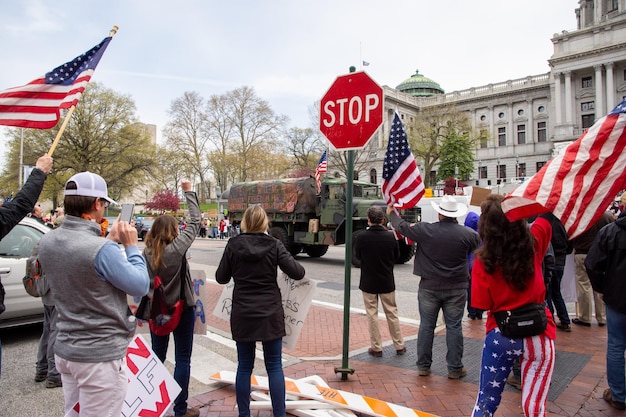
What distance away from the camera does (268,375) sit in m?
3.31

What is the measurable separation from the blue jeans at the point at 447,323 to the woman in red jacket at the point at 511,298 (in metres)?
1.60

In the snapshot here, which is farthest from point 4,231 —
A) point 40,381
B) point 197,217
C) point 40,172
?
point 40,381

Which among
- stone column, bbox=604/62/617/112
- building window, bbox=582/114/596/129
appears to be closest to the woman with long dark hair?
stone column, bbox=604/62/617/112

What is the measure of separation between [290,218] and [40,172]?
46.0 feet

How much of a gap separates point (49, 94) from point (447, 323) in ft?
14.5

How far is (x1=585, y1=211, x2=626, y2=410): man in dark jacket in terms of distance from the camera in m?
3.60

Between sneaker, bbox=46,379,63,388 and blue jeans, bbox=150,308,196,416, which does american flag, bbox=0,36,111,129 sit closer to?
blue jeans, bbox=150,308,196,416

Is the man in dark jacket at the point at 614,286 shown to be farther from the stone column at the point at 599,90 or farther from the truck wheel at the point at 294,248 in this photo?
the stone column at the point at 599,90

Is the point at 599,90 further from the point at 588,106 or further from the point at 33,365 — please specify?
the point at 33,365

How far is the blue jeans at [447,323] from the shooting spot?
447cm

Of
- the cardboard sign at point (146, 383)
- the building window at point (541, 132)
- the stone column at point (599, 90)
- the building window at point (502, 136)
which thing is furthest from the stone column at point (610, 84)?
the cardboard sign at point (146, 383)

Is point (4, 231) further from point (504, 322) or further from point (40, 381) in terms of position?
point (504, 322)

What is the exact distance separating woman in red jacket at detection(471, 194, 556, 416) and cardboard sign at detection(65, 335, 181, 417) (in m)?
2.17

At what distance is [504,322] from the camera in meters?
2.76
